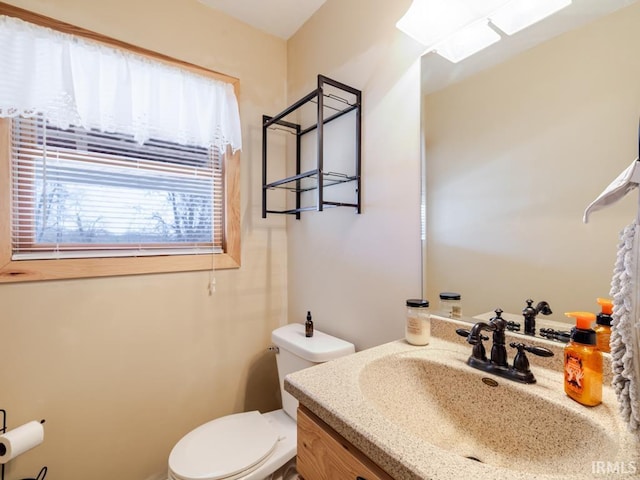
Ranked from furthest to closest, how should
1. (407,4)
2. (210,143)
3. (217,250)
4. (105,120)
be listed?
(217,250), (210,143), (105,120), (407,4)

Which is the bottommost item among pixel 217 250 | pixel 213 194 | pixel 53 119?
pixel 217 250

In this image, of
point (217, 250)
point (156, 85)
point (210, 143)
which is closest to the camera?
point (156, 85)

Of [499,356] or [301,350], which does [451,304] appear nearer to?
[499,356]

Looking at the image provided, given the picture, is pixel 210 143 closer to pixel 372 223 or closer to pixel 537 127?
pixel 372 223

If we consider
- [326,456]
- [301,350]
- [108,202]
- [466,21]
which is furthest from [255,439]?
[466,21]

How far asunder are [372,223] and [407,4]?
0.83 m

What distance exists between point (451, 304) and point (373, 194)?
1.72 ft

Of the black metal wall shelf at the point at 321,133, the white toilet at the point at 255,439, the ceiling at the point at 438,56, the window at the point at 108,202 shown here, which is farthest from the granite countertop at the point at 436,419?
the window at the point at 108,202

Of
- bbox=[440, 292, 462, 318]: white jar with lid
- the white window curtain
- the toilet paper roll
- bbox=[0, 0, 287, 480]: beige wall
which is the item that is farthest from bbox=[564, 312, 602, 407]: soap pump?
the toilet paper roll

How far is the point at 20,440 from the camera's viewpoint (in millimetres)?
1019

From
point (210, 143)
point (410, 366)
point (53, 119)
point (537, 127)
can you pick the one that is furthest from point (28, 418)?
point (537, 127)

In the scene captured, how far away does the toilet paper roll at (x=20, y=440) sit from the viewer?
39.1 inches

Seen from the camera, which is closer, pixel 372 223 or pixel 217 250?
pixel 372 223

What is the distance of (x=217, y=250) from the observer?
158 cm
